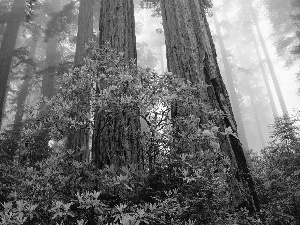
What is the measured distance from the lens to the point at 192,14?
4.32 metres

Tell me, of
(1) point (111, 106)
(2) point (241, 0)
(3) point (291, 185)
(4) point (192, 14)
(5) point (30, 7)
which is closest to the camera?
(1) point (111, 106)

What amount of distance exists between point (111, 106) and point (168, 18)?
2.70m

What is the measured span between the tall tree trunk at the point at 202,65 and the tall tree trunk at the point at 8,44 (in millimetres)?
8120

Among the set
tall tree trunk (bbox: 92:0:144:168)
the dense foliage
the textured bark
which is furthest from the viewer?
the textured bark

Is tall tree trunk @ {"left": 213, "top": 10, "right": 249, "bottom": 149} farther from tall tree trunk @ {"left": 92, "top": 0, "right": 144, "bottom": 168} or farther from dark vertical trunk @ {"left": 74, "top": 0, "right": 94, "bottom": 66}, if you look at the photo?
tall tree trunk @ {"left": 92, "top": 0, "right": 144, "bottom": 168}

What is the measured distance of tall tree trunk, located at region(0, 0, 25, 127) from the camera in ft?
33.7

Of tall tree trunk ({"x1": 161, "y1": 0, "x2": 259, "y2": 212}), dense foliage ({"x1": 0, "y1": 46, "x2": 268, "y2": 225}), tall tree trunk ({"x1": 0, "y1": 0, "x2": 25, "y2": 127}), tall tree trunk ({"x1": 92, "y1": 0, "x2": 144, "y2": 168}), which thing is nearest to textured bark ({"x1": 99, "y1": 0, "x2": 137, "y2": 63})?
tall tree trunk ({"x1": 92, "y1": 0, "x2": 144, "y2": 168})

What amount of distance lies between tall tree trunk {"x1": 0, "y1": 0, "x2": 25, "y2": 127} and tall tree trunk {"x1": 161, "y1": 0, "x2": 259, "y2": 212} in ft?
26.6

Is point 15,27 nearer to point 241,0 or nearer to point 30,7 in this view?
point 30,7

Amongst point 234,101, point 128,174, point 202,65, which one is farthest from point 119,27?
point 234,101

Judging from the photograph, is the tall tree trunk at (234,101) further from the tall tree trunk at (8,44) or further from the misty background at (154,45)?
the tall tree trunk at (8,44)

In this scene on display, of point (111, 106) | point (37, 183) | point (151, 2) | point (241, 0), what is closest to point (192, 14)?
point (111, 106)

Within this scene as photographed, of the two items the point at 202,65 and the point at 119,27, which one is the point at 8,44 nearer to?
the point at 119,27

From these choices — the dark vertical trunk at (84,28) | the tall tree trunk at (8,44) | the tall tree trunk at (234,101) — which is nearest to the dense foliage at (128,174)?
the dark vertical trunk at (84,28)
